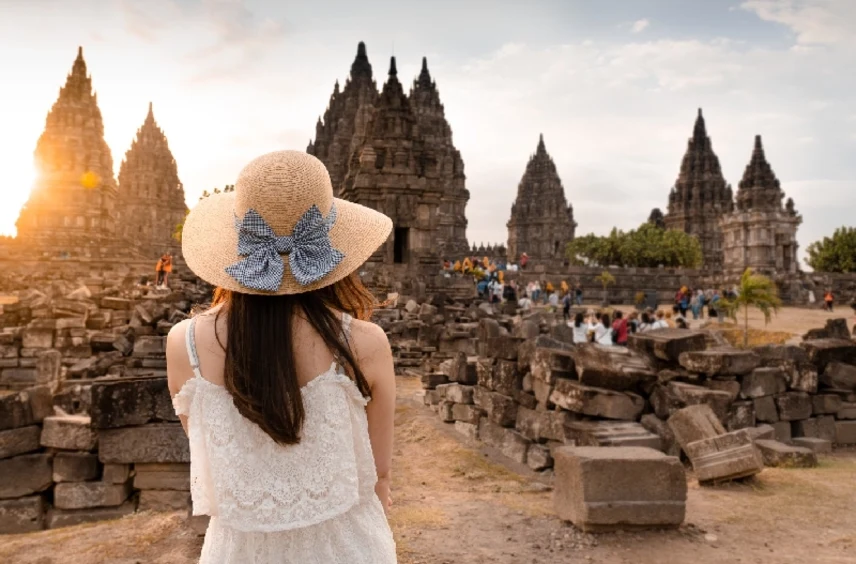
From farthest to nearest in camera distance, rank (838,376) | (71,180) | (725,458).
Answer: (71,180)
(838,376)
(725,458)

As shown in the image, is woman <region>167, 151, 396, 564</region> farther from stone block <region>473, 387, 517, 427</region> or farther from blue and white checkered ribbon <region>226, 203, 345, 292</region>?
stone block <region>473, 387, 517, 427</region>

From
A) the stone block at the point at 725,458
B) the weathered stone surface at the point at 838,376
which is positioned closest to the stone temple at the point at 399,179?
the weathered stone surface at the point at 838,376

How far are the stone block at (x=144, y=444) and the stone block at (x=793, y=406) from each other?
21.2 feet

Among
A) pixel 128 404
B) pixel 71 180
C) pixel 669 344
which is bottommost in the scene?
pixel 128 404

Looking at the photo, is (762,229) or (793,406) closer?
(793,406)

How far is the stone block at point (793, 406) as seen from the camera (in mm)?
7938

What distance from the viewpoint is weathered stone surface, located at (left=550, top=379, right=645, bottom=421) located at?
6.67m

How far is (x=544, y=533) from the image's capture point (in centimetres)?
475

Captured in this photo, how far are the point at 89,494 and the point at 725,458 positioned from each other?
17.0ft

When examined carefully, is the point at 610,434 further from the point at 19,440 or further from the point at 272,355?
the point at 272,355

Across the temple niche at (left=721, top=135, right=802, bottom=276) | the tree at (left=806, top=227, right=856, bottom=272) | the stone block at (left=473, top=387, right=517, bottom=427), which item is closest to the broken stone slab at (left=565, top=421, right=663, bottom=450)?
the stone block at (left=473, top=387, right=517, bottom=427)

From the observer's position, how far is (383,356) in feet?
5.43

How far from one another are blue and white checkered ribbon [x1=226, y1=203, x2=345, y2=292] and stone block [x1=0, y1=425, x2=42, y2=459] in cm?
461

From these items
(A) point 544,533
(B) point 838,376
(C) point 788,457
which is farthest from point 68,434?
(B) point 838,376
